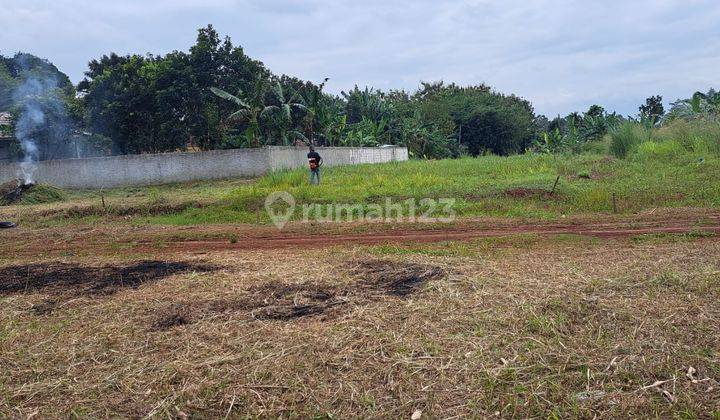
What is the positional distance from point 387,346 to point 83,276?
428 cm

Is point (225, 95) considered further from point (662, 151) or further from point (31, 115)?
point (662, 151)

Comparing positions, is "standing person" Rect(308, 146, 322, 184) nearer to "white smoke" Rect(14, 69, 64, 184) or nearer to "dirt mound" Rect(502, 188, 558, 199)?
"dirt mound" Rect(502, 188, 558, 199)

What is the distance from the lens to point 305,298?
535 cm

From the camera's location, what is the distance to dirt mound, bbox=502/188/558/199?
12.6m

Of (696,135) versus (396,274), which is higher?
(696,135)

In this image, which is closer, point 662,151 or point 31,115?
point 662,151

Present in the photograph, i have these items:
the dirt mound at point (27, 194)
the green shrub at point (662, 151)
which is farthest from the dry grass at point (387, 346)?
the dirt mound at point (27, 194)

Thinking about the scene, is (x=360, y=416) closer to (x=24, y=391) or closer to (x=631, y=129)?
(x=24, y=391)

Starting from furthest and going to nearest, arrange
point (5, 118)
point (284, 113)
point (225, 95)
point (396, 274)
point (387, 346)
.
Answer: point (5, 118), point (284, 113), point (225, 95), point (396, 274), point (387, 346)

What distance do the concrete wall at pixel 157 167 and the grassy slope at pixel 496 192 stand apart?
5949 mm

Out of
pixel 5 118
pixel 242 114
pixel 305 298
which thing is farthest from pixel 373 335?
pixel 5 118

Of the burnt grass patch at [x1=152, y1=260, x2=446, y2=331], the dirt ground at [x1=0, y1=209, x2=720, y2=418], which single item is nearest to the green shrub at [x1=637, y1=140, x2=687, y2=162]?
the dirt ground at [x1=0, y1=209, x2=720, y2=418]

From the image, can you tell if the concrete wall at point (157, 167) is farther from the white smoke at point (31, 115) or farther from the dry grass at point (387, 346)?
the dry grass at point (387, 346)

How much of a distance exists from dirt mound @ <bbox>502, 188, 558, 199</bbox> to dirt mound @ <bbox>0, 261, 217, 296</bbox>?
7905 mm
